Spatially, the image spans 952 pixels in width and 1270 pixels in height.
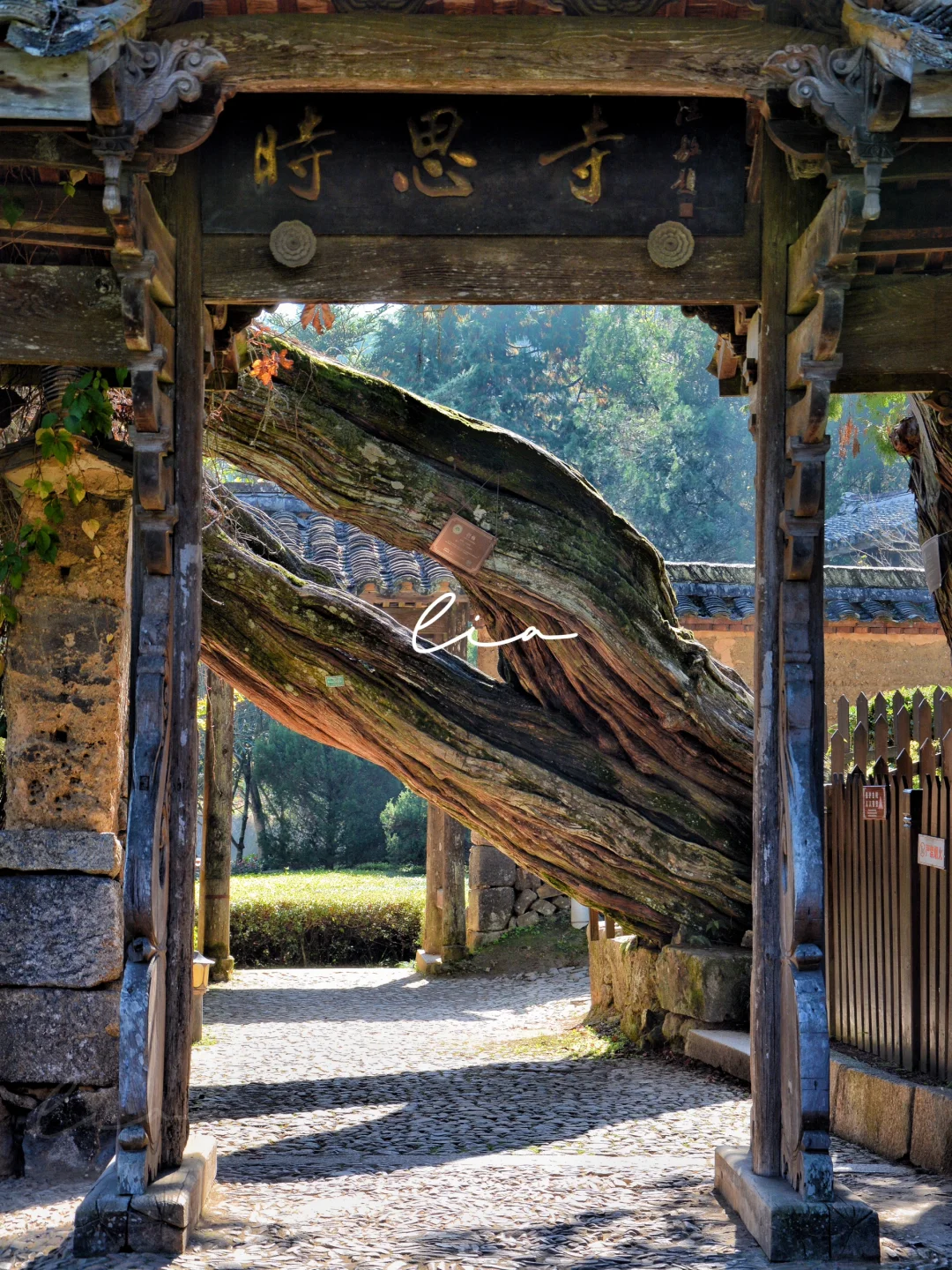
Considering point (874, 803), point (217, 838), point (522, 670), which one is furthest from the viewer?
point (217, 838)

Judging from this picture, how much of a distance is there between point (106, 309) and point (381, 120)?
46.1 inches

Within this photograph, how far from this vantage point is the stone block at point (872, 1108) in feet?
16.8

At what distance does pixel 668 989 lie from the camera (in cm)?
795

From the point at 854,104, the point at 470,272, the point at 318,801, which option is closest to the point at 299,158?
the point at 470,272

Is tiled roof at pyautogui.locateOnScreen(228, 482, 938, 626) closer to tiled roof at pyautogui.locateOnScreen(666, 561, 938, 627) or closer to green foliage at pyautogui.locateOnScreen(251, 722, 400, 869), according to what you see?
tiled roof at pyautogui.locateOnScreen(666, 561, 938, 627)

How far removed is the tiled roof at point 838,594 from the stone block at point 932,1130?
7.79 meters

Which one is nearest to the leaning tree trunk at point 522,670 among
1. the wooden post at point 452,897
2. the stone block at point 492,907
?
the wooden post at point 452,897

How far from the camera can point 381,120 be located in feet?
14.9

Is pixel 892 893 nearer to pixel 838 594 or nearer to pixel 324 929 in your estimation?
pixel 838 594

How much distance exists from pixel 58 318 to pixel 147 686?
1386mm

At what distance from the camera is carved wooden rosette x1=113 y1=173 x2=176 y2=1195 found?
3891 millimetres

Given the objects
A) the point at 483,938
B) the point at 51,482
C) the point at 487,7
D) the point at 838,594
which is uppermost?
the point at 487,7

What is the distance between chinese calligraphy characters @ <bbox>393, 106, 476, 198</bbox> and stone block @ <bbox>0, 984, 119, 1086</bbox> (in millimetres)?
3462

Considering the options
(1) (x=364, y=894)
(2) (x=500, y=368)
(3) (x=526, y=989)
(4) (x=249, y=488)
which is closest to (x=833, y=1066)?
(3) (x=526, y=989)
